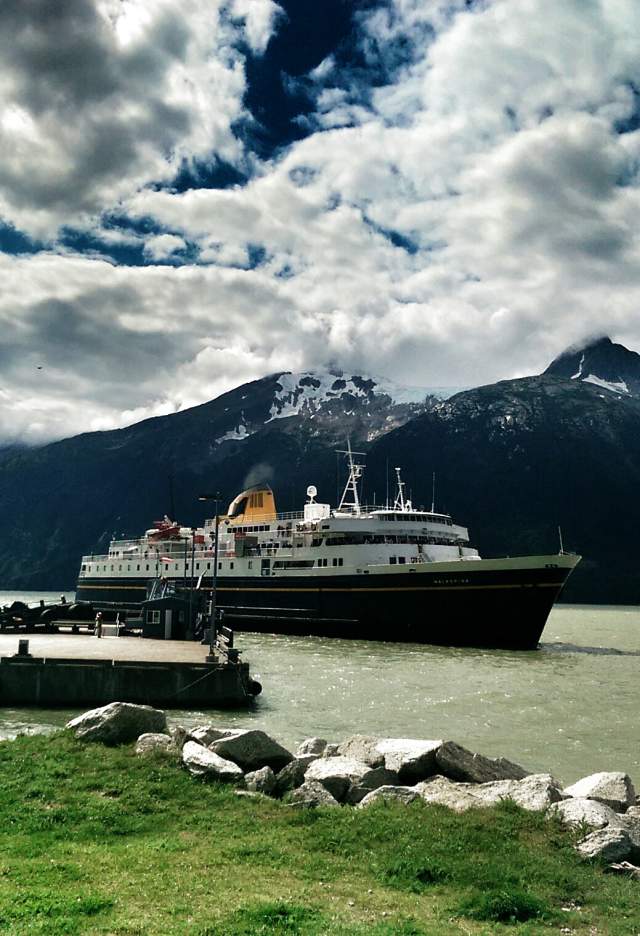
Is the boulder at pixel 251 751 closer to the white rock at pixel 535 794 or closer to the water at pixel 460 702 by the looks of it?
the white rock at pixel 535 794

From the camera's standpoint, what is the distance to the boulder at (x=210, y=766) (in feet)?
41.6

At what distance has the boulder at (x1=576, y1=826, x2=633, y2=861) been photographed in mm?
9539

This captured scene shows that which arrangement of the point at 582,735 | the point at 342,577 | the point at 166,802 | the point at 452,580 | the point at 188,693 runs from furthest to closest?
the point at 342,577
the point at 452,580
the point at 188,693
the point at 582,735
the point at 166,802

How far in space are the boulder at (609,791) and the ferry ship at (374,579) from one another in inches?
1333

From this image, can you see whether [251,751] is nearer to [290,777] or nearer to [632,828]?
[290,777]

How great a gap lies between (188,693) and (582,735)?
13520 millimetres

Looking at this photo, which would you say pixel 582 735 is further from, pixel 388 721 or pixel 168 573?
pixel 168 573

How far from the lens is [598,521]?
194m

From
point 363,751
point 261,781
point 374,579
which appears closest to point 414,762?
point 363,751

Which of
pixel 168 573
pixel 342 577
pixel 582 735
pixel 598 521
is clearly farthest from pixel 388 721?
pixel 598 521

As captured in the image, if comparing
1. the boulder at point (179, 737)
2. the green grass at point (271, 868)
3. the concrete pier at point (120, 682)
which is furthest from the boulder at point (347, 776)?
the concrete pier at point (120, 682)

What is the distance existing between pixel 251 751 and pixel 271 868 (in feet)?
16.8

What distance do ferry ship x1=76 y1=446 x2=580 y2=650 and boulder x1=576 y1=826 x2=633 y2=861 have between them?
36.8 meters

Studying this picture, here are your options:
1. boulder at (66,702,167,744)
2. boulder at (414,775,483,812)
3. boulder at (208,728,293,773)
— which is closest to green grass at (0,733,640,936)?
boulder at (414,775,483,812)
